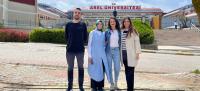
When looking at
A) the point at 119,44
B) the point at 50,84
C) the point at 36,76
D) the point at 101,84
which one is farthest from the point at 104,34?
the point at 36,76

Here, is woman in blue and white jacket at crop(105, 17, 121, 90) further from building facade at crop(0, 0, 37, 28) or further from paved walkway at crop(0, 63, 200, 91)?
building facade at crop(0, 0, 37, 28)

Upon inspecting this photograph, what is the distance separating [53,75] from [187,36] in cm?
3359

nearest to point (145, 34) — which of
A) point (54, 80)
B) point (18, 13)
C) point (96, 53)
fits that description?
point (54, 80)

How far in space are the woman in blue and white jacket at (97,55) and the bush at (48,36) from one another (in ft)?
79.1

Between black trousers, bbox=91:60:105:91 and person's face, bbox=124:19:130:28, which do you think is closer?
black trousers, bbox=91:60:105:91

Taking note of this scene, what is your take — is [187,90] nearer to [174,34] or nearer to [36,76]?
[36,76]

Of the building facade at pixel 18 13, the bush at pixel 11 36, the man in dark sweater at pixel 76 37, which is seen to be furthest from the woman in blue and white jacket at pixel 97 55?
the building facade at pixel 18 13

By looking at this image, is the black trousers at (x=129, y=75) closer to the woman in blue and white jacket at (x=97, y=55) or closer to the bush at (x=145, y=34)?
the woman in blue and white jacket at (x=97, y=55)

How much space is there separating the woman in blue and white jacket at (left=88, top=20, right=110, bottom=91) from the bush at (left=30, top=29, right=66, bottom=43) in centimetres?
2410

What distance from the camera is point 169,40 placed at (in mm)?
44094

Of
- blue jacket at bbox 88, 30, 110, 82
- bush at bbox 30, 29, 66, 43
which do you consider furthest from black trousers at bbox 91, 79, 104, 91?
bush at bbox 30, 29, 66, 43

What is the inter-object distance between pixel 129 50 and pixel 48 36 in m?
→ 25.2

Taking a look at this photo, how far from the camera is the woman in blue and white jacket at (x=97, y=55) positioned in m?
10.5

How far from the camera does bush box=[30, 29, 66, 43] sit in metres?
34.8
